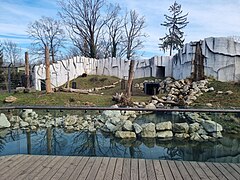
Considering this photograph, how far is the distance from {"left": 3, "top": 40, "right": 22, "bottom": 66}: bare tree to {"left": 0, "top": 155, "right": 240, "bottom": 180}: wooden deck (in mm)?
23823

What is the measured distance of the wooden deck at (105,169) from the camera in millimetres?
2543

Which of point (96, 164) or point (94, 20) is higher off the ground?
point (94, 20)

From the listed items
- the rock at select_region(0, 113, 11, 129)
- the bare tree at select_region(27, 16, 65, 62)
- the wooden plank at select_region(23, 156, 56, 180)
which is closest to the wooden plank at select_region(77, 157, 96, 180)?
the wooden plank at select_region(23, 156, 56, 180)

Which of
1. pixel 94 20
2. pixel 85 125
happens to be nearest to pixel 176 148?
pixel 85 125

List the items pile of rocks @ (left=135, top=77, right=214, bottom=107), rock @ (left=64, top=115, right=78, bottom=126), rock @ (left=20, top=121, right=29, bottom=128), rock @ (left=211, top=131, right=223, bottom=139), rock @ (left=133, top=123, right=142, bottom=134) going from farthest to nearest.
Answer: pile of rocks @ (left=135, top=77, right=214, bottom=107) < rock @ (left=133, top=123, right=142, bottom=134) < rock @ (left=64, top=115, right=78, bottom=126) < rock @ (left=20, top=121, right=29, bottom=128) < rock @ (left=211, top=131, right=223, bottom=139)

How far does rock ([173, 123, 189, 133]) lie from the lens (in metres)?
4.02

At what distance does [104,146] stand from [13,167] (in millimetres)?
1398

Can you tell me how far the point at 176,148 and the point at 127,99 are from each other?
6.30 metres

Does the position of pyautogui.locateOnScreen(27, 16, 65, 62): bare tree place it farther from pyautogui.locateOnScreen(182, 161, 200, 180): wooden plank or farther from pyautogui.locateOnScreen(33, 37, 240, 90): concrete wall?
pyautogui.locateOnScreen(182, 161, 200, 180): wooden plank

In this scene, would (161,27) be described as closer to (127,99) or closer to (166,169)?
(127,99)

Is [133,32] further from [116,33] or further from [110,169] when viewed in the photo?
[110,169]

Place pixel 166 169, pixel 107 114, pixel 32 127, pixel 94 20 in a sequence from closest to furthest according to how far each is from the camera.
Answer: pixel 166 169, pixel 32 127, pixel 107 114, pixel 94 20

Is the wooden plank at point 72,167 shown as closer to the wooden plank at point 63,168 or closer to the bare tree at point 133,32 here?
the wooden plank at point 63,168

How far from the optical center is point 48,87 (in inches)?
455
